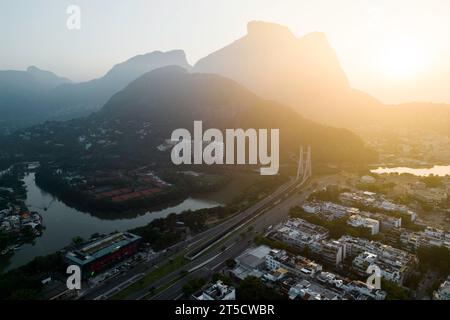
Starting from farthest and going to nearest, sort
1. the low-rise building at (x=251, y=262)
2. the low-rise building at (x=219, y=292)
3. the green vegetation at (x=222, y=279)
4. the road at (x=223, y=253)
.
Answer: the low-rise building at (x=251, y=262), the road at (x=223, y=253), the green vegetation at (x=222, y=279), the low-rise building at (x=219, y=292)

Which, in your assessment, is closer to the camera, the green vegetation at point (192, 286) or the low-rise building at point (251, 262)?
the green vegetation at point (192, 286)

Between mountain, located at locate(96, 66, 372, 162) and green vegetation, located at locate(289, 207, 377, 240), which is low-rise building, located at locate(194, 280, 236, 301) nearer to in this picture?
green vegetation, located at locate(289, 207, 377, 240)

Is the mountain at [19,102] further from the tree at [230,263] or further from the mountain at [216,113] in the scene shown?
the tree at [230,263]

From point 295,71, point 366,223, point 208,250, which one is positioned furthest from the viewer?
point 295,71

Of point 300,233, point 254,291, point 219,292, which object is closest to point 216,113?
Result: point 300,233

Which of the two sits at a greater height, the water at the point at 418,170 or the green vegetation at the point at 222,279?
the water at the point at 418,170

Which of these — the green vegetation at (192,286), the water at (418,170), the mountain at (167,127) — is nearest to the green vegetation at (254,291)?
Answer: the green vegetation at (192,286)

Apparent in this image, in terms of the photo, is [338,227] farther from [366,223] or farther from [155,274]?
[155,274]
